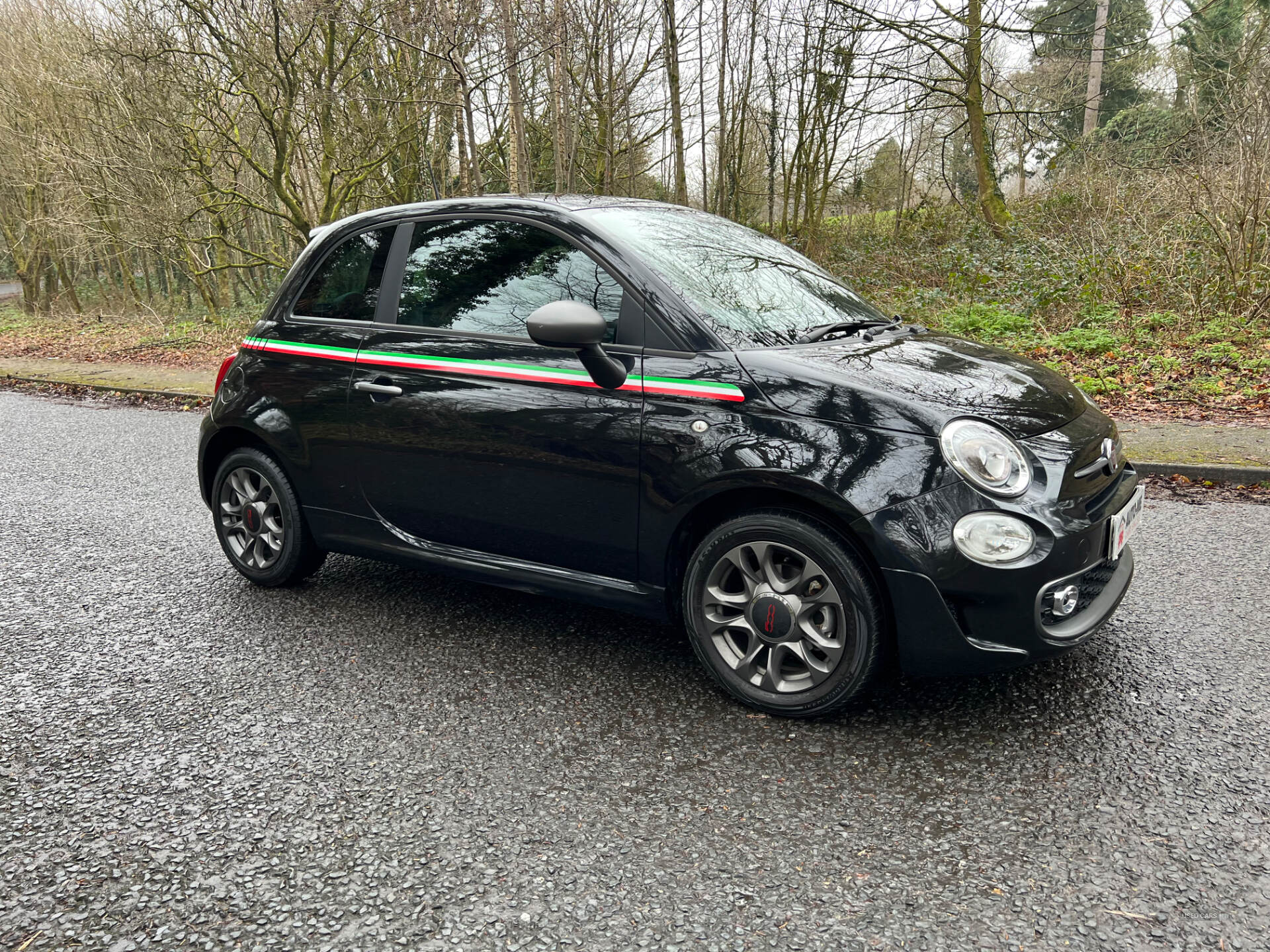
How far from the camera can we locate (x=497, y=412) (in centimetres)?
329

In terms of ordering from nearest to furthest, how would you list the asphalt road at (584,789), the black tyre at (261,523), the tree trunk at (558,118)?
the asphalt road at (584,789), the black tyre at (261,523), the tree trunk at (558,118)

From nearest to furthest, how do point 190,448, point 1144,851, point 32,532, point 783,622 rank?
point 1144,851, point 783,622, point 32,532, point 190,448

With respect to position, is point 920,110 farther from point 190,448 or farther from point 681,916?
point 681,916

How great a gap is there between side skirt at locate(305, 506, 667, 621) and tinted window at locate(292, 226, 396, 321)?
878mm

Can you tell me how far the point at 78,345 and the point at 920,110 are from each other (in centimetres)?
1634

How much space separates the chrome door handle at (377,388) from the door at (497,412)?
1cm

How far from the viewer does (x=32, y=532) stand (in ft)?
17.0

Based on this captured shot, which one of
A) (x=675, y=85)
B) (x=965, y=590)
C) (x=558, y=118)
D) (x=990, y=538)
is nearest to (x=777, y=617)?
(x=965, y=590)

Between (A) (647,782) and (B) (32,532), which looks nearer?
(A) (647,782)

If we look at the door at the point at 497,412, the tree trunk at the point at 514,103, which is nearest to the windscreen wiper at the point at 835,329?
the door at the point at 497,412

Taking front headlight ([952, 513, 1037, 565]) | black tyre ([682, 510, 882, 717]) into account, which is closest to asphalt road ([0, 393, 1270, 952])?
black tyre ([682, 510, 882, 717])

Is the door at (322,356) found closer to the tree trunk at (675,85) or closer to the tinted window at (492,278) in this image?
the tinted window at (492,278)

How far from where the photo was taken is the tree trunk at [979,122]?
1443 centimetres

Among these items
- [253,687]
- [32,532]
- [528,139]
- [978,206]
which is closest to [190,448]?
[32,532]
